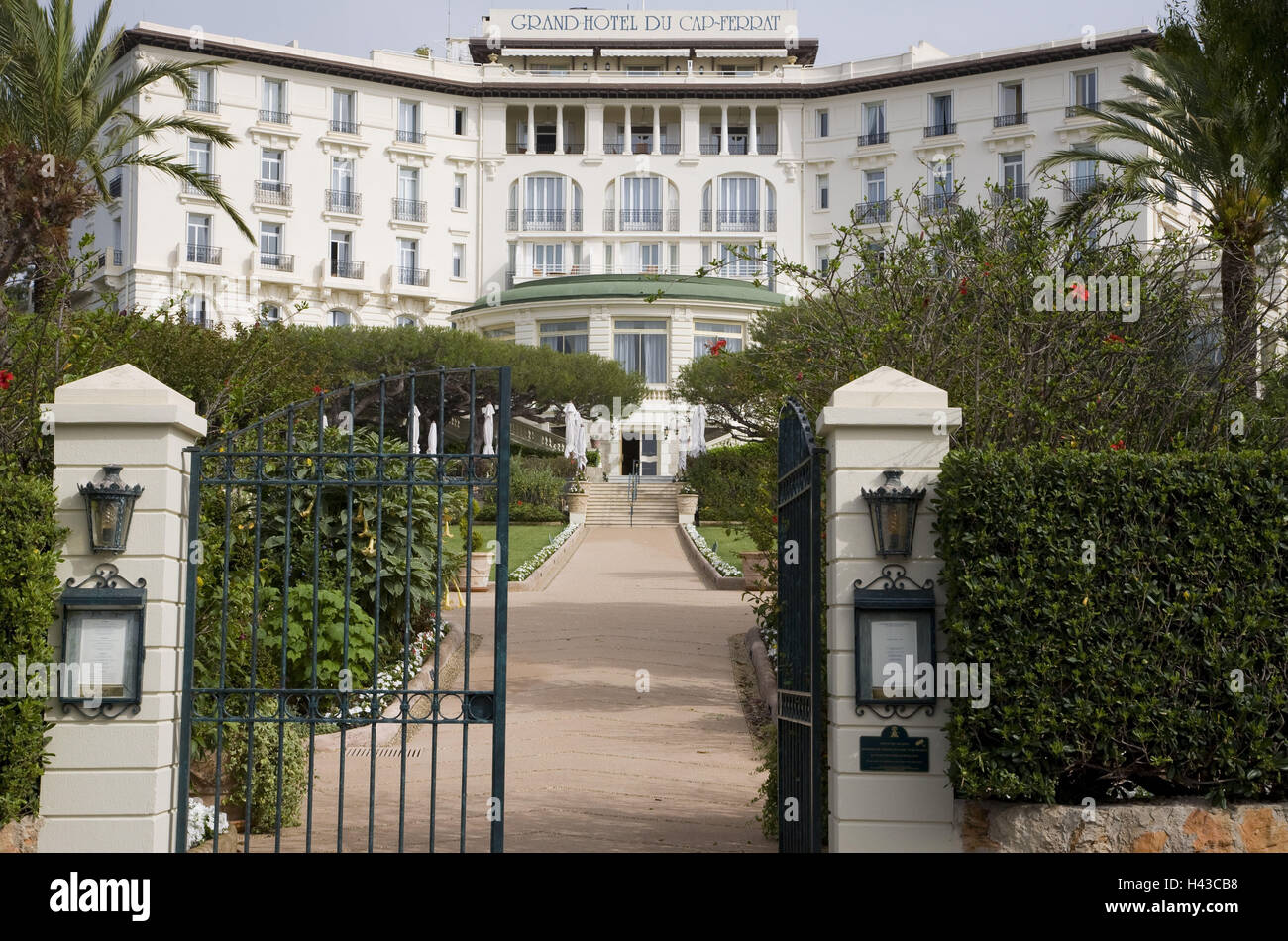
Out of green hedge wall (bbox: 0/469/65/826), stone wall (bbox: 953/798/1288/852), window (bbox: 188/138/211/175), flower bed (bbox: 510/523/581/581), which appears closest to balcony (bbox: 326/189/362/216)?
window (bbox: 188/138/211/175)

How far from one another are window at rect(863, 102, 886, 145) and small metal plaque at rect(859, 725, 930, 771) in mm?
55120

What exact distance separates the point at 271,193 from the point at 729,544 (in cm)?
3340

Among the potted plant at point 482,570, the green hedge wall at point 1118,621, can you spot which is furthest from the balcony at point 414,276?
the green hedge wall at point 1118,621

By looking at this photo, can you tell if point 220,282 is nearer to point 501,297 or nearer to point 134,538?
point 501,297

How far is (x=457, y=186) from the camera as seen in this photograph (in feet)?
196

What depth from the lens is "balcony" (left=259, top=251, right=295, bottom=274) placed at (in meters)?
54.4

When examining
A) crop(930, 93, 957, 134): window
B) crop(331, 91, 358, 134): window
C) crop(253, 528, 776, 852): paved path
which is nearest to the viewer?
crop(253, 528, 776, 852): paved path

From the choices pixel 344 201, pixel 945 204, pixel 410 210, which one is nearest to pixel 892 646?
pixel 945 204

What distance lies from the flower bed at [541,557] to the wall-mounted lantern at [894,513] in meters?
16.6

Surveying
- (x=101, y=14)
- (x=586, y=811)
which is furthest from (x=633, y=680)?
(x=101, y=14)

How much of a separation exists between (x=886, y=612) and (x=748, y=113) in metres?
57.4

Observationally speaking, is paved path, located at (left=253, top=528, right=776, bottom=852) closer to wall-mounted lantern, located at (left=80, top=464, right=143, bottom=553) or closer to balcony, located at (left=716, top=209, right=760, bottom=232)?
wall-mounted lantern, located at (left=80, top=464, right=143, bottom=553)

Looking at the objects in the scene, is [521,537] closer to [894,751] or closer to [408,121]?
[894,751]

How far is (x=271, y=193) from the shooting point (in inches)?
2169
